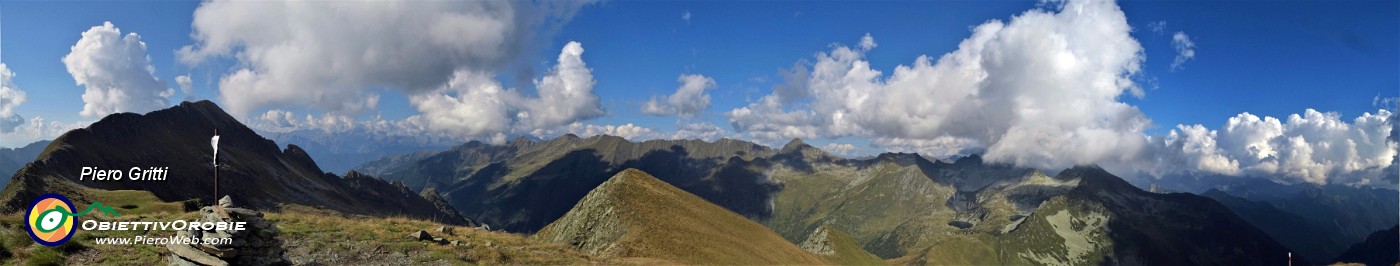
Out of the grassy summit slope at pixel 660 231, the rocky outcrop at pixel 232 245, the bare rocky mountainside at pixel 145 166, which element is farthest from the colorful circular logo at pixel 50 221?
the bare rocky mountainside at pixel 145 166

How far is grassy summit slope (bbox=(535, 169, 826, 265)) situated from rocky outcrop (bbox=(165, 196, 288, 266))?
23048 millimetres

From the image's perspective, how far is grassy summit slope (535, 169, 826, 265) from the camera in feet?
145

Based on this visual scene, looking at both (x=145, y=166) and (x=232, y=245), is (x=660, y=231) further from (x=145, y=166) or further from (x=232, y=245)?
(x=145, y=166)

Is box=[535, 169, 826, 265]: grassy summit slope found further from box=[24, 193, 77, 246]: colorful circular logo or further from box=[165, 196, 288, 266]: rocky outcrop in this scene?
box=[24, 193, 77, 246]: colorful circular logo

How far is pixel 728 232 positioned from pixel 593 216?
13.0 metres

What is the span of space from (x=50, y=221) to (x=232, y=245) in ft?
44.3

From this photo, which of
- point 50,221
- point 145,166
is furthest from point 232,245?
point 145,166

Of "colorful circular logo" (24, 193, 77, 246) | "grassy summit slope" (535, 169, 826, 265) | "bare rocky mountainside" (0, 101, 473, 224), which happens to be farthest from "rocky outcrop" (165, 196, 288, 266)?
"bare rocky mountainside" (0, 101, 473, 224)

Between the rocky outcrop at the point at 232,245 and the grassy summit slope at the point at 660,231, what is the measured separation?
23.0 metres

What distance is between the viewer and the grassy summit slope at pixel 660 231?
44.3 metres

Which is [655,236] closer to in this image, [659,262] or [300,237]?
[659,262]

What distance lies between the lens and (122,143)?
169750 millimetres

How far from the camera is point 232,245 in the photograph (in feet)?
61.6

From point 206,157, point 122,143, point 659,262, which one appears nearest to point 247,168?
point 206,157
